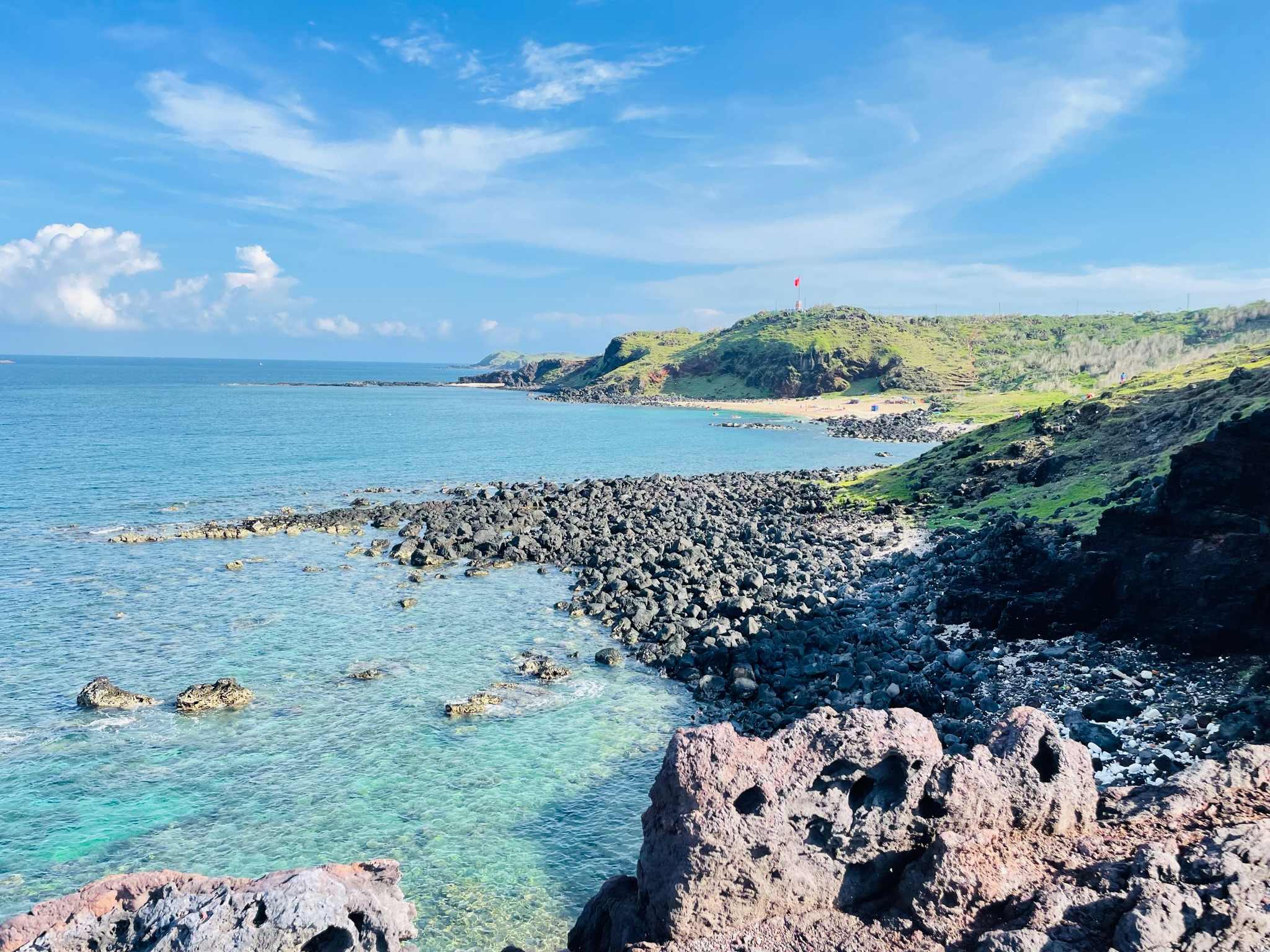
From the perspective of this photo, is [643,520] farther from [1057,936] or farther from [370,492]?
[1057,936]

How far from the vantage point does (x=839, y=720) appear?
10312 mm

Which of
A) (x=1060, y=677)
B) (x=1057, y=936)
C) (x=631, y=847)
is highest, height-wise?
(x=1057, y=936)

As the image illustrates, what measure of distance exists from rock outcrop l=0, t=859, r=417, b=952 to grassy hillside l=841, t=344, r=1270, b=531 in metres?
28.2

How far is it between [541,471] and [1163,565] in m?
59.5

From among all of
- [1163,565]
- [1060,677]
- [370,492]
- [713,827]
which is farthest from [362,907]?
[370,492]

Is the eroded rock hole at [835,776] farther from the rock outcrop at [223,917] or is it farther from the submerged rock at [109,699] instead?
→ the submerged rock at [109,699]

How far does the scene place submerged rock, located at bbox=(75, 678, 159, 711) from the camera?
23.3 metres

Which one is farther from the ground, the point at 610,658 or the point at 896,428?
the point at 896,428

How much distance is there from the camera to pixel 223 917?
896 centimetres

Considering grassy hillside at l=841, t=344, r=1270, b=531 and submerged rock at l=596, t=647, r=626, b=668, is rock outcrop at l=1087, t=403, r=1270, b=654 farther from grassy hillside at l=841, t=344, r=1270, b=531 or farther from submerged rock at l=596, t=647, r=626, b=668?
submerged rock at l=596, t=647, r=626, b=668

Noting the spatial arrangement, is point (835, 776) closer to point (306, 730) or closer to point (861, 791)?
point (861, 791)

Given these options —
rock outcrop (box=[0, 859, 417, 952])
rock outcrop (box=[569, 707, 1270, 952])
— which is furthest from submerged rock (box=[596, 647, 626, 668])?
rock outcrop (box=[0, 859, 417, 952])

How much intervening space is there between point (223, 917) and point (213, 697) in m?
16.6

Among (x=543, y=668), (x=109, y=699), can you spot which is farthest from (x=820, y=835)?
(x=109, y=699)
